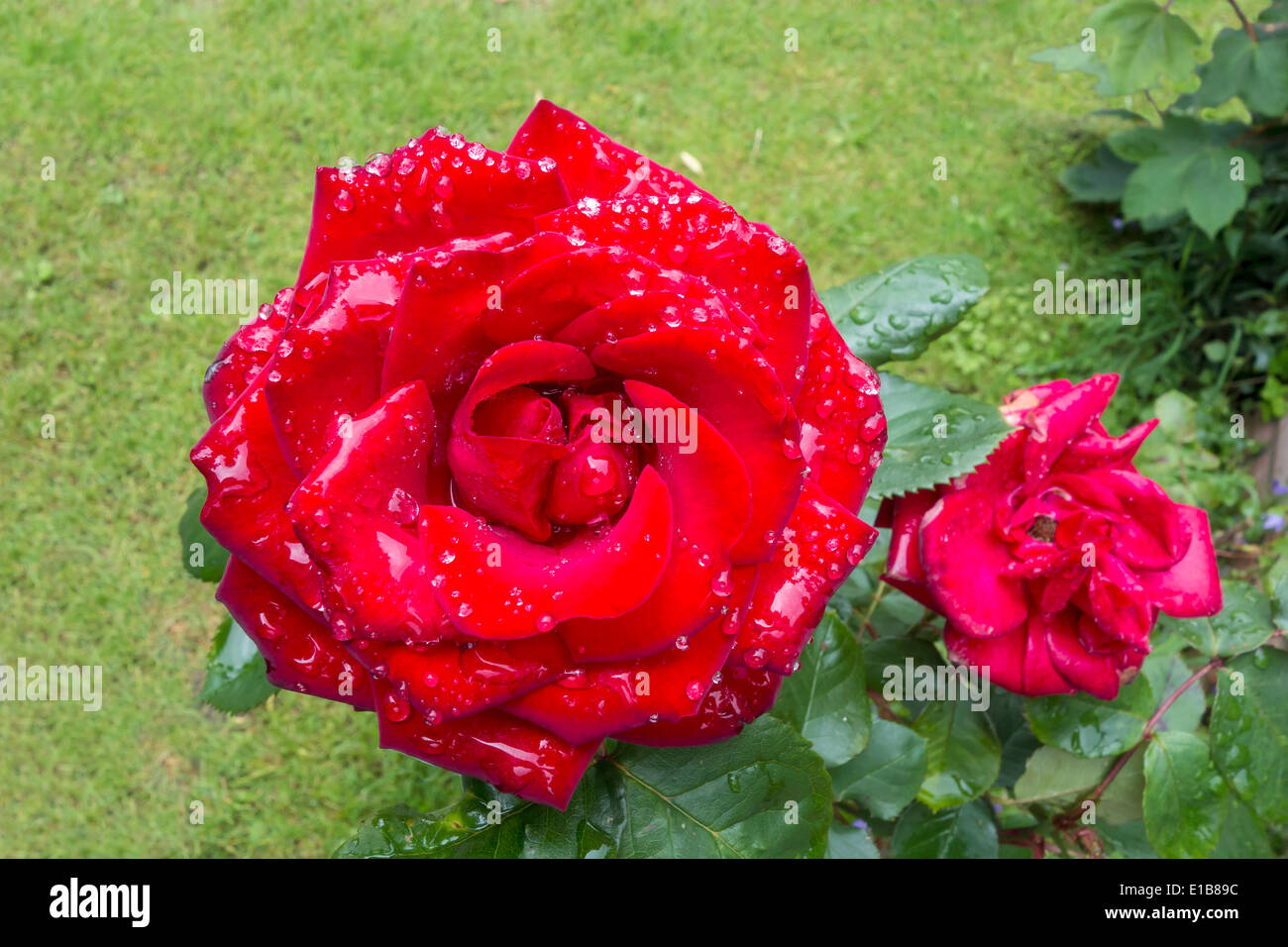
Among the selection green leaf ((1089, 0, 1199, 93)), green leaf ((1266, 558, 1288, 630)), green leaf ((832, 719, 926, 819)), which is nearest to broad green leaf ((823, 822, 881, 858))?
green leaf ((832, 719, 926, 819))

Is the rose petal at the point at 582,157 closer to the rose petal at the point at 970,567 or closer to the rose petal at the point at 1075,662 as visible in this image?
the rose petal at the point at 970,567

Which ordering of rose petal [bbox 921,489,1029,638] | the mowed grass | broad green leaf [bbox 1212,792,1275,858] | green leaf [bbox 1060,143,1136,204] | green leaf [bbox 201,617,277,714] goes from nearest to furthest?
rose petal [bbox 921,489,1029,638] → green leaf [bbox 201,617,277,714] → broad green leaf [bbox 1212,792,1275,858] → the mowed grass → green leaf [bbox 1060,143,1136,204]

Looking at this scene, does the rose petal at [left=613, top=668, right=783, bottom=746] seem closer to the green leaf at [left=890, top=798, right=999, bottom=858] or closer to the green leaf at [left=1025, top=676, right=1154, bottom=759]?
the green leaf at [left=1025, top=676, right=1154, bottom=759]

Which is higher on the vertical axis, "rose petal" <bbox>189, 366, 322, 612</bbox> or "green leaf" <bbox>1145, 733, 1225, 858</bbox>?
"rose petal" <bbox>189, 366, 322, 612</bbox>

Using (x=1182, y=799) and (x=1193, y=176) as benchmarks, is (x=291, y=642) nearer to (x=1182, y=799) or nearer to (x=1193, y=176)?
(x=1182, y=799)

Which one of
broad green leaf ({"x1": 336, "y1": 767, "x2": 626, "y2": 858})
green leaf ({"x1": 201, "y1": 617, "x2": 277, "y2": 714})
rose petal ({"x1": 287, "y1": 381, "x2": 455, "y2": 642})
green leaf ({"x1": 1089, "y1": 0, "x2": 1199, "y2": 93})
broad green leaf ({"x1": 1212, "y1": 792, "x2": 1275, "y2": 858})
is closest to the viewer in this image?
rose petal ({"x1": 287, "y1": 381, "x2": 455, "y2": 642})

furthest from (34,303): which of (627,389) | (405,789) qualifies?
(627,389)

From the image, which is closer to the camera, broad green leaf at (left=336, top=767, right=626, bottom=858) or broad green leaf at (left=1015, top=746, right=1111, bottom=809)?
broad green leaf at (left=336, top=767, right=626, bottom=858)
